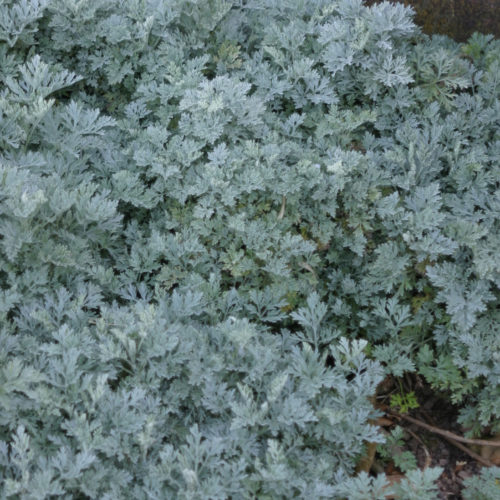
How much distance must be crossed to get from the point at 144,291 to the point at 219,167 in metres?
0.73

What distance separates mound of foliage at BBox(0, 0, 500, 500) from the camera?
262 cm

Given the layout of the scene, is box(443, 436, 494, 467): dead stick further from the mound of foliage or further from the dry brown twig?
the mound of foliage

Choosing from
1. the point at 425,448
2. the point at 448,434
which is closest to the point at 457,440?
the point at 448,434

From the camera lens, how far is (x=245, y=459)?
2625 mm

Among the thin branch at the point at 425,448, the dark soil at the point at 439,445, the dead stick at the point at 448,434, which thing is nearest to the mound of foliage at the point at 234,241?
the dead stick at the point at 448,434

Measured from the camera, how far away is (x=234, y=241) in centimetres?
332

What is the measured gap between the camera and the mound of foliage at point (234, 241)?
103 inches

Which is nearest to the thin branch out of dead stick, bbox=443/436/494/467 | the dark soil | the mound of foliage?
the dark soil

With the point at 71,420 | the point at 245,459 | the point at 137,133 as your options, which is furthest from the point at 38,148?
the point at 245,459

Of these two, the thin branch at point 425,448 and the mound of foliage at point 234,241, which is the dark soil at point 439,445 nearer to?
the thin branch at point 425,448

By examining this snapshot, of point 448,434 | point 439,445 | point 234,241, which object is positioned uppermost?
point 234,241

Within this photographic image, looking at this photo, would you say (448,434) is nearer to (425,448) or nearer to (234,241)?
(425,448)

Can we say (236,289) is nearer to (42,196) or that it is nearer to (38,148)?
(42,196)

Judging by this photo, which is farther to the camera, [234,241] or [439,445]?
[439,445]
